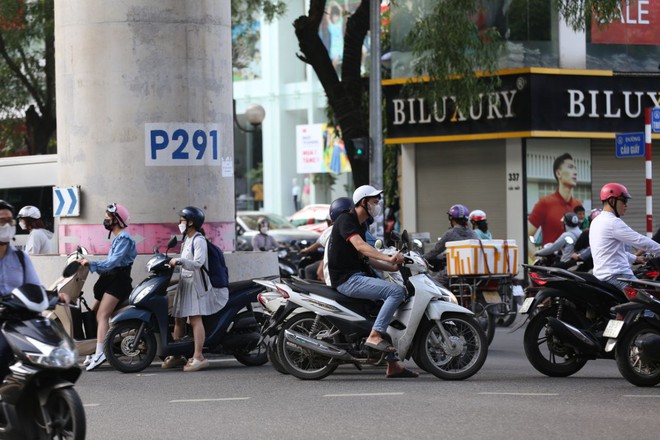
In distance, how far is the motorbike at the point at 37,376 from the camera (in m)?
7.33

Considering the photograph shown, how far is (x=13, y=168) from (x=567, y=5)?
32.2ft

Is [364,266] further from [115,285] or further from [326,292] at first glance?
[115,285]

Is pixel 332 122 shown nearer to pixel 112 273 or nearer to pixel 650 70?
pixel 650 70

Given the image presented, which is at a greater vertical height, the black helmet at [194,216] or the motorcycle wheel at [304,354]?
the black helmet at [194,216]

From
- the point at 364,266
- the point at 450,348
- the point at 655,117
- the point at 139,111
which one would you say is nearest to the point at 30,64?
the point at 655,117

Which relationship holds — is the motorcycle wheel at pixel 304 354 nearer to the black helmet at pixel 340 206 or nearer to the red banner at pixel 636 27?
the black helmet at pixel 340 206

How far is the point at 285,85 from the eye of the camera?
66.9m

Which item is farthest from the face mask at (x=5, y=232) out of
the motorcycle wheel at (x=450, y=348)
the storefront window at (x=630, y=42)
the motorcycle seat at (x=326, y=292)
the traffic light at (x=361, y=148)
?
the storefront window at (x=630, y=42)

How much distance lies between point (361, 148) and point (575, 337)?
11.1 metres

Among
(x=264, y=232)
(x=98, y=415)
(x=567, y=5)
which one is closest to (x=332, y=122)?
(x=264, y=232)

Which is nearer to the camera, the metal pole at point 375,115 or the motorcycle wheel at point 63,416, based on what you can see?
the motorcycle wheel at point 63,416

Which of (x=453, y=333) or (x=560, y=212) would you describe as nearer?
(x=453, y=333)

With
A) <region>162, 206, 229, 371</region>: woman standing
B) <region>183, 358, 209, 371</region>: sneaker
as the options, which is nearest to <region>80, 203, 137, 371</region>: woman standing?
<region>162, 206, 229, 371</region>: woman standing

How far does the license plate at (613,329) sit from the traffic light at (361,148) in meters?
11.4
